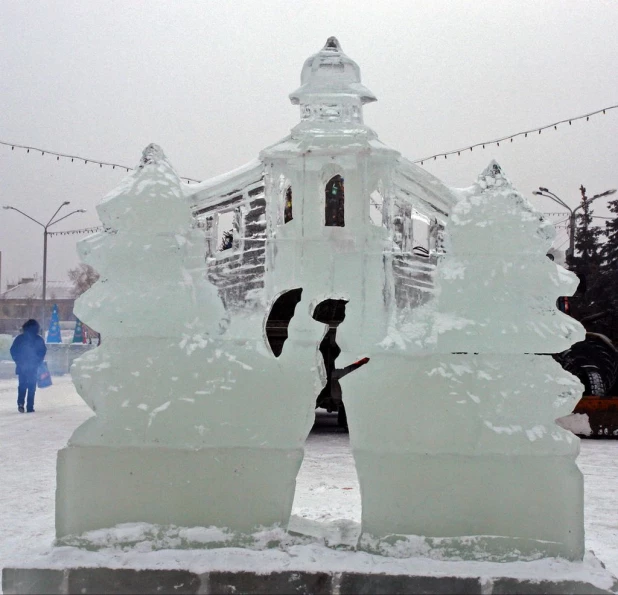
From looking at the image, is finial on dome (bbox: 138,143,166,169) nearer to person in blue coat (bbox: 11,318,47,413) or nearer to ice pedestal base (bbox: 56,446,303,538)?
ice pedestal base (bbox: 56,446,303,538)

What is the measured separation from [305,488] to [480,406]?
12.8 ft

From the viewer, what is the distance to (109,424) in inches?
166

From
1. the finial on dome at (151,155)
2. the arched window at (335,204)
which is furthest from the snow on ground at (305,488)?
the arched window at (335,204)

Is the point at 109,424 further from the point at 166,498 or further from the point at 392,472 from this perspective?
the point at 392,472

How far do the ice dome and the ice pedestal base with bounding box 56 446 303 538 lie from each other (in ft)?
6.41

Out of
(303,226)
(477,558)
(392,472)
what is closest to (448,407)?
(392,472)

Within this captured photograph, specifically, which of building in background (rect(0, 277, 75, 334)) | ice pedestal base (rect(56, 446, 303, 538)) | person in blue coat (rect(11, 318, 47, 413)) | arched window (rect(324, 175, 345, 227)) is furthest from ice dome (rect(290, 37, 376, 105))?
building in background (rect(0, 277, 75, 334))

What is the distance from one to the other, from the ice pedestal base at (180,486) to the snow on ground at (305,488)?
259 millimetres

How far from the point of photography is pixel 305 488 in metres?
7.67

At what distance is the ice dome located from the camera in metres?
4.45

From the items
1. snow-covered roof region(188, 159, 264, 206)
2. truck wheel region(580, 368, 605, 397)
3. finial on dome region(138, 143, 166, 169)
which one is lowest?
truck wheel region(580, 368, 605, 397)

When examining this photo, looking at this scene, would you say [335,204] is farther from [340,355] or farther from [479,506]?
[479,506]

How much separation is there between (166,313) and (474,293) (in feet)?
5.34

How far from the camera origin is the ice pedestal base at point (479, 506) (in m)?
4.00
